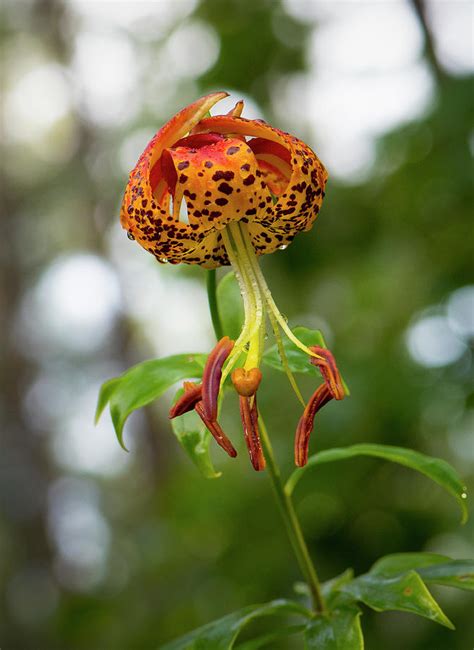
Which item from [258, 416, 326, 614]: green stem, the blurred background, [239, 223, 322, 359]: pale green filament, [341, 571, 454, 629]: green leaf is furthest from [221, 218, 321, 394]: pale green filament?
the blurred background

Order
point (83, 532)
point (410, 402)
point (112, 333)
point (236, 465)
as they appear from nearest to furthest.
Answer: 1. point (410, 402)
2. point (236, 465)
3. point (112, 333)
4. point (83, 532)

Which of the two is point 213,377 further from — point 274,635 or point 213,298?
point 274,635

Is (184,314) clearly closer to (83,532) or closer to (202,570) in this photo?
(83,532)

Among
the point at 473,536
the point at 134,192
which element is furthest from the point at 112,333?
the point at 134,192

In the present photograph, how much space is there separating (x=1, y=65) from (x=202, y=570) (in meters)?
7.07

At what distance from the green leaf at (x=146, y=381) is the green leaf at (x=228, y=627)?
0.26m

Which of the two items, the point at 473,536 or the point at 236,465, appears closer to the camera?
the point at 473,536

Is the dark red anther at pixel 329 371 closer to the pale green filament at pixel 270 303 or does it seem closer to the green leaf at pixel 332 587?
the pale green filament at pixel 270 303

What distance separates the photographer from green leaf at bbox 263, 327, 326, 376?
90 cm

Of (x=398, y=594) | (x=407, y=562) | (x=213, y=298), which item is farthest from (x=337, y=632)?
(x=213, y=298)

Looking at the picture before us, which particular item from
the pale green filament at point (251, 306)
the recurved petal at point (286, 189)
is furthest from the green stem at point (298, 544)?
the recurved petal at point (286, 189)

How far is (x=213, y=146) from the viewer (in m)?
0.83

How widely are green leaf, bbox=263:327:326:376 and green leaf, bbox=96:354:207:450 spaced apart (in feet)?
0.29

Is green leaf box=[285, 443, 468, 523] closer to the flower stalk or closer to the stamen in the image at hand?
the flower stalk
